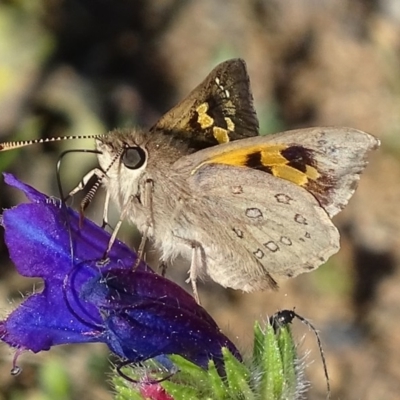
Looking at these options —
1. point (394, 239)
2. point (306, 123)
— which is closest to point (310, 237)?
point (394, 239)

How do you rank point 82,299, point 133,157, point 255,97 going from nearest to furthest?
point 82,299, point 133,157, point 255,97

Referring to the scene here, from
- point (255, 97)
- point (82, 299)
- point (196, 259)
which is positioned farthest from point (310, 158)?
point (255, 97)

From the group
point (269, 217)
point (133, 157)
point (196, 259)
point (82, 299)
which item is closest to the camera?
point (82, 299)

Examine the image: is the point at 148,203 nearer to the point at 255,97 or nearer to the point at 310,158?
the point at 310,158

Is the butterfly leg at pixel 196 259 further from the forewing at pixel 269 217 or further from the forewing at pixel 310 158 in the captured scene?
the forewing at pixel 310 158

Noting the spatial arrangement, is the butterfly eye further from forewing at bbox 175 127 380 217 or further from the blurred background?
the blurred background

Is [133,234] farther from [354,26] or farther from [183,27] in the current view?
[354,26]

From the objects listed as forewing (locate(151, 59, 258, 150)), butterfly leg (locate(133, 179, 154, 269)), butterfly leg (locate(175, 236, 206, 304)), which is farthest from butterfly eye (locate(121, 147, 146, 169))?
butterfly leg (locate(175, 236, 206, 304))
